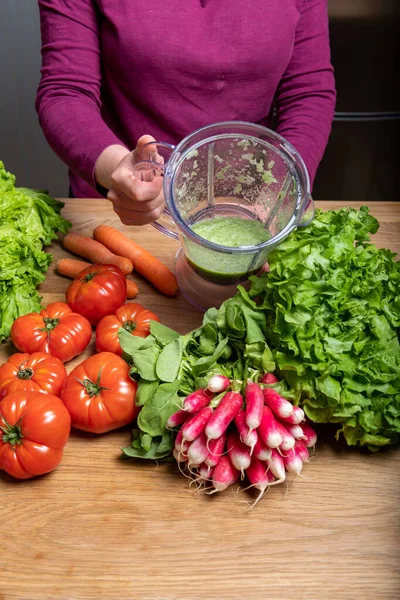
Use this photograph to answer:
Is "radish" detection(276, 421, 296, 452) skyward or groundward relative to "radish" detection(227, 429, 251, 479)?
skyward

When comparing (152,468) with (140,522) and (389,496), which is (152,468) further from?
(389,496)

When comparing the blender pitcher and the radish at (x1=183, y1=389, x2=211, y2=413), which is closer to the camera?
the radish at (x1=183, y1=389, x2=211, y2=413)

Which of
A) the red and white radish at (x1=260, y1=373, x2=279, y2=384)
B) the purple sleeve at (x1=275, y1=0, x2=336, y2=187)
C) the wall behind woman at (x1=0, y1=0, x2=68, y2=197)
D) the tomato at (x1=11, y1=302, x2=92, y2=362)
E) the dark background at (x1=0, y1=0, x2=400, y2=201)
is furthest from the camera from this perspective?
the wall behind woman at (x1=0, y1=0, x2=68, y2=197)

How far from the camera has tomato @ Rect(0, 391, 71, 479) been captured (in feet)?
3.26

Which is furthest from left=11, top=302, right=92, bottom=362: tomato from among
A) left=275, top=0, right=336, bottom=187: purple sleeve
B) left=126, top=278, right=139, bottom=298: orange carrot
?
left=275, top=0, right=336, bottom=187: purple sleeve

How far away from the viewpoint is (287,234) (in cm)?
108

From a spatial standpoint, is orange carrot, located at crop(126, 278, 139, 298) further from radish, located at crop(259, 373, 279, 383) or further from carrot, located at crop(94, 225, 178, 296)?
radish, located at crop(259, 373, 279, 383)

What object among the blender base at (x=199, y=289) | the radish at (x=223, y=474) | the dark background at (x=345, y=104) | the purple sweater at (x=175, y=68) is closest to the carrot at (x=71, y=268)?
the blender base at (x=199, y=289)

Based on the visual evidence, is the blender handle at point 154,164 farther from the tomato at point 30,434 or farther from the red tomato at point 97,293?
the tomato at point 30,434

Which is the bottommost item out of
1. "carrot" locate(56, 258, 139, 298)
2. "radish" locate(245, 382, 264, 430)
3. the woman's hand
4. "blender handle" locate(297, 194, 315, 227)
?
"radish" locate(245, 382, 264, 430)

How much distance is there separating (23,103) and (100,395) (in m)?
1.80

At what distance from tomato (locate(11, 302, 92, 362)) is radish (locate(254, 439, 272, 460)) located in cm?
44

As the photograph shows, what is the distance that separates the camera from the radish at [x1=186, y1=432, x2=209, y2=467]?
0.98 metres

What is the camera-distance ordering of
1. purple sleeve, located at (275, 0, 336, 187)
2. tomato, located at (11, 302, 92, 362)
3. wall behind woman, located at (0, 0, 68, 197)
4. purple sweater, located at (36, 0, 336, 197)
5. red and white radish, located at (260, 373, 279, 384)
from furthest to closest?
wall behind woman, located at (0, 0, 68, 197) → purple sleeve, located at (275, 0, 336, 187) → purple sweater, located at (36, 0, 336, 197) → tomato, located at (11, 302, 92, 362) → red and white radish, located at (260, 373, 279, 384)
